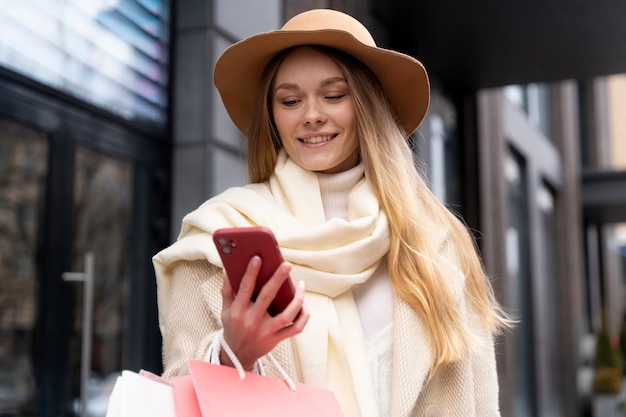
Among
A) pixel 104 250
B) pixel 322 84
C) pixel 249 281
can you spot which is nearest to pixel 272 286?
pixel 249 281

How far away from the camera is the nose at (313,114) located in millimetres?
2010

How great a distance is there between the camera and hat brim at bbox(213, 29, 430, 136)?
2.07 m

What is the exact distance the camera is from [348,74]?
2.09 metres

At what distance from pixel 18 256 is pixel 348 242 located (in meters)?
2.04

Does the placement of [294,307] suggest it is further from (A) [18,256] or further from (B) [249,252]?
(A) [18,256]

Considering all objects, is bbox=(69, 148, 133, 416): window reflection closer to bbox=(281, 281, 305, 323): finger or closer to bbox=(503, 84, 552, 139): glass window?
bbox=(281, 281, 305, 323): finger

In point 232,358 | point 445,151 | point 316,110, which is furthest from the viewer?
point 445,151

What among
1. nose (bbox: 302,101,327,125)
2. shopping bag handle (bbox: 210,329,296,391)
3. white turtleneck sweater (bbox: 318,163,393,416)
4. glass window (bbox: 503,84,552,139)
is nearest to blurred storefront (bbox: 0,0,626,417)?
white turtleneck sweater (bbox: 318,163,393,416)

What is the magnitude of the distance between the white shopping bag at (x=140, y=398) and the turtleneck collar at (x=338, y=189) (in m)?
0.72

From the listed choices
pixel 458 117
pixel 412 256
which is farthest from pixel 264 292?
pixel 458 117

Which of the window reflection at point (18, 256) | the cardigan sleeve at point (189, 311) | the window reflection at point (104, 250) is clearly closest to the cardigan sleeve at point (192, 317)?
the cardigan sleeve at point (189, 311)

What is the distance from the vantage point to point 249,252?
1478mm

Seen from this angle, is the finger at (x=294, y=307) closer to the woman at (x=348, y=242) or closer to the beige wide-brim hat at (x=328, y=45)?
the woman at (x=348, y=242)

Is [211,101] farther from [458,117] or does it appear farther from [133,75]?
[458,117]
